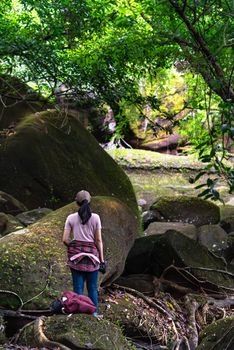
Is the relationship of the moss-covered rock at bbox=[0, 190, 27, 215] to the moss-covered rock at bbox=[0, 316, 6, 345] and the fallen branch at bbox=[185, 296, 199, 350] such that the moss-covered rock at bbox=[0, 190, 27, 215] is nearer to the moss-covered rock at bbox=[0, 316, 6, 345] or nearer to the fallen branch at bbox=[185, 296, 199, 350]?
the fallen branch at bbox=[185, 296, 199, 350]

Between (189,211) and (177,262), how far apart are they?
4.61m

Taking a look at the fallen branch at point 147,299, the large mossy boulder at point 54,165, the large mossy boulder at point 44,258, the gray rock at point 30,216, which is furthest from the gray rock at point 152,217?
the fallen branch at point 147,299

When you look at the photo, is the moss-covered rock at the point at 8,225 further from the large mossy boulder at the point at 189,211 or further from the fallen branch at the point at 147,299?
the large mossy boulder at the point at 189,211

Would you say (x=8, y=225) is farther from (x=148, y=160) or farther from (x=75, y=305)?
(x=148, y=160)

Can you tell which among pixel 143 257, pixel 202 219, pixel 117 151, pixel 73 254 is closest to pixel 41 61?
pixel 73 254

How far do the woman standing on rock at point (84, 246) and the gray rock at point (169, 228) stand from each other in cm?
497

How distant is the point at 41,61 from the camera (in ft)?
18.9

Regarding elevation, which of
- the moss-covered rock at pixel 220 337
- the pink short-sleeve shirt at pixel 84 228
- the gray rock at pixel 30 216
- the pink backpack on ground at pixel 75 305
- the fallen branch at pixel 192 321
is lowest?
the fallen branch at pixel 192 321

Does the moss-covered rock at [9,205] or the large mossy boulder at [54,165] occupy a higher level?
the large mossy boulder at [54,165]

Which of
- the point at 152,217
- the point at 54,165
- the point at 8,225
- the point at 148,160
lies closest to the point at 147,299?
the point at 8,225

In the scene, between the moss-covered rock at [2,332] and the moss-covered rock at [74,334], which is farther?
the moss-covered rock at [2,332]

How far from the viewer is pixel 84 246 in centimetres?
512

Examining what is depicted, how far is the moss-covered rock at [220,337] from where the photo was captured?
448 centimetres

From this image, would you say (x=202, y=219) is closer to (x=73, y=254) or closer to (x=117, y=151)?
(x=73, y=254)
